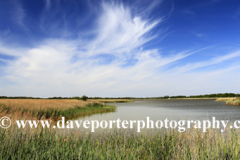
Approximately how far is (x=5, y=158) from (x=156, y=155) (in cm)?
421

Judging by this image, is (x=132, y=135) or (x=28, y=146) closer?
(x=28, y=146)

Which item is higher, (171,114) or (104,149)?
(104,149)

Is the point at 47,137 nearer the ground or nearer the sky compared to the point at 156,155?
nearer the sky

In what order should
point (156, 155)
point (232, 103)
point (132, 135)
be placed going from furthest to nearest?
point (232, 103), point (132, 135), point (156, 155)

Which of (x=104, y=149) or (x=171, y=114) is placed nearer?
(x=104, y=149)

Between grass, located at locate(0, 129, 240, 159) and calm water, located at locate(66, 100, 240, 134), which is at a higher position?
grass, located at locate(0, 129, 240, 159)

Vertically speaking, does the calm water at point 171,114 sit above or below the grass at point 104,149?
below

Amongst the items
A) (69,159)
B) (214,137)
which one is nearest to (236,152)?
(214,137)

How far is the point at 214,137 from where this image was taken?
6.25 m

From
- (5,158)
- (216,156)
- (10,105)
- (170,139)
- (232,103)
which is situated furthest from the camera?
(232,103)

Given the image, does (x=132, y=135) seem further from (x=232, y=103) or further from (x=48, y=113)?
(x=232, y=103)

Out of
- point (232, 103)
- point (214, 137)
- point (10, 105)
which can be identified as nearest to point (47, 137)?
point (214, 137)

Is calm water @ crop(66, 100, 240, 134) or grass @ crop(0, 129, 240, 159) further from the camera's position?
calm water @ crop(66, 100, 240, 134)

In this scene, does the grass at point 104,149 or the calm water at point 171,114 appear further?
the calm water at point 171,114
